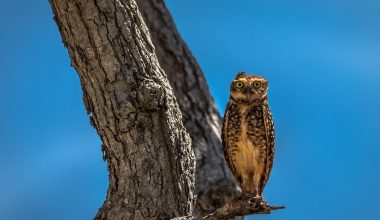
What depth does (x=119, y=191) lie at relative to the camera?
491cm

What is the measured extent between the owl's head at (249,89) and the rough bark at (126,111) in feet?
2.23

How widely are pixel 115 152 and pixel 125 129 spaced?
0.19 meters

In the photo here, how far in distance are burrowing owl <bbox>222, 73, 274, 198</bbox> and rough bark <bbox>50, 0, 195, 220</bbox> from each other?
655 mm

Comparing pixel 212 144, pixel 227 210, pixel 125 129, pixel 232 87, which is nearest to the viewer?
pixel 227 210

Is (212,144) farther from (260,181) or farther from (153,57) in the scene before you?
(153,57)

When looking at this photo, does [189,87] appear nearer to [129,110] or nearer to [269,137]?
[269,137]

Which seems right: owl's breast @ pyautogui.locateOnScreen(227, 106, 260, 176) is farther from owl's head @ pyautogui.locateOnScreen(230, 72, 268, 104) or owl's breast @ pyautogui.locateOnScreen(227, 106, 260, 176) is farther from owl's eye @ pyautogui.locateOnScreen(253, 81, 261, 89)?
owl's eye @ pyautogui.locateOnScreen(253, 81, 261, 89)

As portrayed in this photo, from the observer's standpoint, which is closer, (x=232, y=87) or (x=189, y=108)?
(x=232, y=87)

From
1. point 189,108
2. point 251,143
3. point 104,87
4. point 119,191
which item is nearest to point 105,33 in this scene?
point 104,87

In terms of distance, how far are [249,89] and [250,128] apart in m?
0.32

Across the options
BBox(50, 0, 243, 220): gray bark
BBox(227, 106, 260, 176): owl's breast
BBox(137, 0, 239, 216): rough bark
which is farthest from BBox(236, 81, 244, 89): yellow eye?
BBox(137, 0, 239, 216): rough bark

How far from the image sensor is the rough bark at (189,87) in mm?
7582

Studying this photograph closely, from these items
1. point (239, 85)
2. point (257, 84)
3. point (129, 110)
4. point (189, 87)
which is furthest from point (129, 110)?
point (189, 87)

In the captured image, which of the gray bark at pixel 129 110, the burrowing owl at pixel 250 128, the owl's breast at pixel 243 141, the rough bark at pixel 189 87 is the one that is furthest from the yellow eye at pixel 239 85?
the rough bark at pixel 189 87
